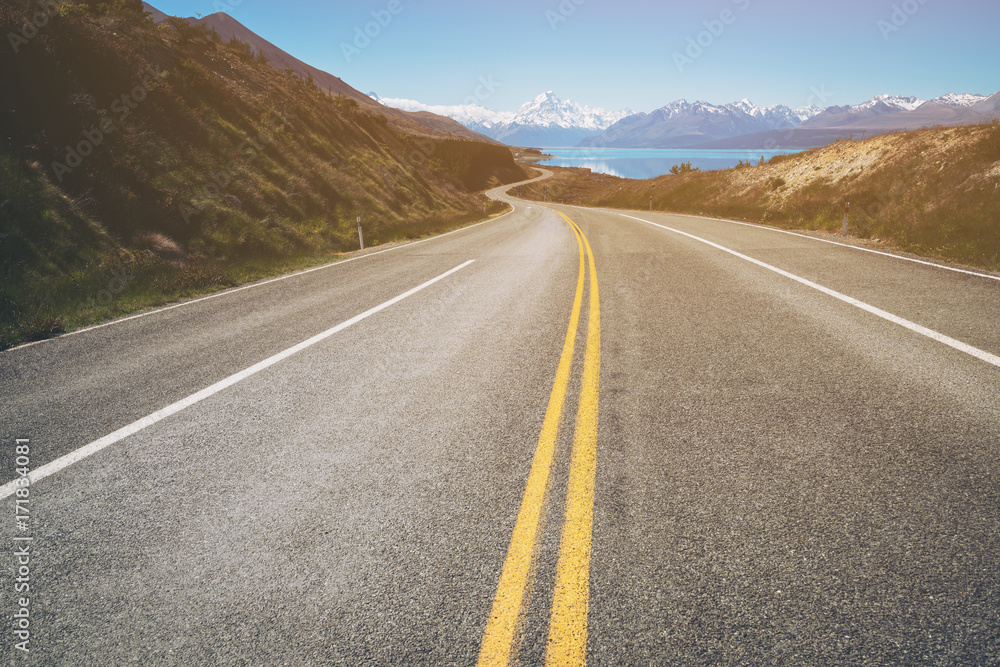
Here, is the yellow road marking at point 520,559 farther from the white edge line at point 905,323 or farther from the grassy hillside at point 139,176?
the grassy hillside at point 139,176

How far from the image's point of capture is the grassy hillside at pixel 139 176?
8797mm

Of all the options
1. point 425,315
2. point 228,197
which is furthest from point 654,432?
point 228,197

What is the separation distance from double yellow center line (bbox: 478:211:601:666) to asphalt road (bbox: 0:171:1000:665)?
0.08 feet

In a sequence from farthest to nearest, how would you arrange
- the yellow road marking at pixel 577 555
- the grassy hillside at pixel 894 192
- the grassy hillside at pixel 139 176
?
the grassy hillside at pixel 894 192, the grassy hillside at pixel 139 176, the yellow road marking at pixel 577 555

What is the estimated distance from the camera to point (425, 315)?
6633mm

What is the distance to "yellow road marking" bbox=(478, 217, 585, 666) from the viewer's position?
1.77 m

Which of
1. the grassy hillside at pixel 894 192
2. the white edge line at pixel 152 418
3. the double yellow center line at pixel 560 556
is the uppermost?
the grassy hillside at pixel 894 192

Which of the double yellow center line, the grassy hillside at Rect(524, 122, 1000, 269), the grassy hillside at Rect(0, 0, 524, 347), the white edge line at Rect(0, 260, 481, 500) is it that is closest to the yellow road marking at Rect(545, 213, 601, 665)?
the double yellow center line

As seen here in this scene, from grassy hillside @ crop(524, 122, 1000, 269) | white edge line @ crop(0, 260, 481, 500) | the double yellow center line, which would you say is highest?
grassy hillside @ crop(524, 122, 1000, 269)

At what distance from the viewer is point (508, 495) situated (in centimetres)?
262

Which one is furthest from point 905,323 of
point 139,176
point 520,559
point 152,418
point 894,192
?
point 139,176

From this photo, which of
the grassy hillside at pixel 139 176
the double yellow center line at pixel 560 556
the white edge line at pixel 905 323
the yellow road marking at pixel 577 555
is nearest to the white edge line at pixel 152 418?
the double yellow center line at pixel 560 556

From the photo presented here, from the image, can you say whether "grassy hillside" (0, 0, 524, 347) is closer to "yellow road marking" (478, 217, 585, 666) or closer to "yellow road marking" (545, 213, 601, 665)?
"yellow road marking" (478, 217, 585, 666)

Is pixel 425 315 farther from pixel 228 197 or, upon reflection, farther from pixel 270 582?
pixel 228 197
